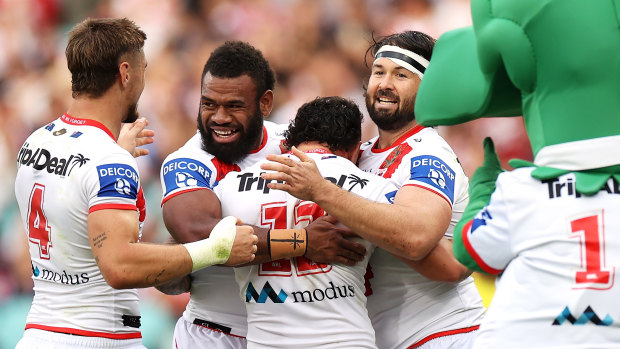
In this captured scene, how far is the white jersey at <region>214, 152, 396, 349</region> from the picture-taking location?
378 cm

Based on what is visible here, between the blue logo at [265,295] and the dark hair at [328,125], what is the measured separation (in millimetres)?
748

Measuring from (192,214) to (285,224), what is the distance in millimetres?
481

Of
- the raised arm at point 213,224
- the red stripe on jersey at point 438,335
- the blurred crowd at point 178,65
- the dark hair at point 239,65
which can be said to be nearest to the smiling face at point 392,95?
the dark hair at point 239,65

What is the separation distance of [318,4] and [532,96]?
5.79 metres

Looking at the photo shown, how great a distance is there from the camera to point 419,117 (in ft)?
11.5

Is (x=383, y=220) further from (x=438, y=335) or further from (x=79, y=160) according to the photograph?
(x=79, y=160)

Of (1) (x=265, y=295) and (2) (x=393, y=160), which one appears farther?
(2) (x=393, y=160)

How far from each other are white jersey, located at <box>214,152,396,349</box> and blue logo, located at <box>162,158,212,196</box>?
8.8 inches

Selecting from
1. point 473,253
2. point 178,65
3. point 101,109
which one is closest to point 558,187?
point 473,253

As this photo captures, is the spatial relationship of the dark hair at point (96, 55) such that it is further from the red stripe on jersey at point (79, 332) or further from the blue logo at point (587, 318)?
the blue logo at point (587, 318)

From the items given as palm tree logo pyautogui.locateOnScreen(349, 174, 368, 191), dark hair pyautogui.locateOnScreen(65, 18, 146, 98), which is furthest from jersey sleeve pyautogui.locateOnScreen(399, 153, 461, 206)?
dark hair pyautogui.locateOnScreen(65, 18, 146, 98)

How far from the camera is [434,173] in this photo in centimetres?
407

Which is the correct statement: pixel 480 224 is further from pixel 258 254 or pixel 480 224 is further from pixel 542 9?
pixel 258 254

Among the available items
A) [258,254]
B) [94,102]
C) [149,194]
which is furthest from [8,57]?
[258,254]
